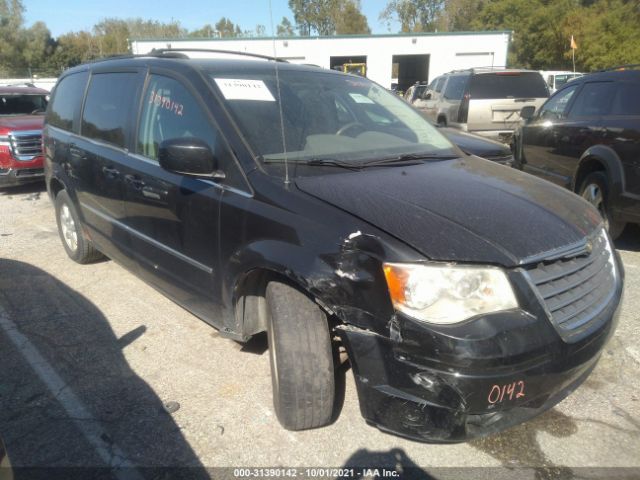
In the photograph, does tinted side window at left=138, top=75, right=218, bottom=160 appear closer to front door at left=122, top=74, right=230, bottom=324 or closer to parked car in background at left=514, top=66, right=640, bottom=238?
front door at left=122, top=74, right=230, bottom=324

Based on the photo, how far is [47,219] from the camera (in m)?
7.22

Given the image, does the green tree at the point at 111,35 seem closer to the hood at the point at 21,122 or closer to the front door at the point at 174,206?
the hood at the point at 21,122

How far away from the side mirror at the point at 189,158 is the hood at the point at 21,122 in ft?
23.0

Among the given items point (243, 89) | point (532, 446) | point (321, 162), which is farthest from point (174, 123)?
point (532, 446)

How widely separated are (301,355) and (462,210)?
3.33 feet

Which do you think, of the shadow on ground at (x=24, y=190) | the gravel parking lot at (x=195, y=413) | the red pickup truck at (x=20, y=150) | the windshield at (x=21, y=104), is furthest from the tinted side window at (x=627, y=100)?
the windshield at (x=21, y=104)

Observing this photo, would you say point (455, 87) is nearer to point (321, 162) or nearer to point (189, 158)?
point (321, 162)

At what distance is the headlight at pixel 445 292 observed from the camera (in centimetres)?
204

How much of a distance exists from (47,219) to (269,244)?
5.93 metres

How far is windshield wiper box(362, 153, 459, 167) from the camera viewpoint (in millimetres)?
2961

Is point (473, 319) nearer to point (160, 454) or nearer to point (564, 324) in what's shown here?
point (564, 324)

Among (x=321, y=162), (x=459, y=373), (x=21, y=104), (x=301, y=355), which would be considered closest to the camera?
(x=459, y=373)

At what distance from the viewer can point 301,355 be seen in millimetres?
2447

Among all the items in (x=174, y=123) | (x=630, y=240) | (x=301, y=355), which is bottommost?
(x=630, y=240)
